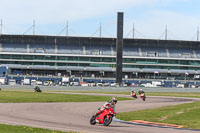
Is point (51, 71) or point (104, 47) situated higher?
point (104, 47)

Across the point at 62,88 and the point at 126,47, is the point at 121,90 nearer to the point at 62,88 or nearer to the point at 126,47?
the point at 62,88

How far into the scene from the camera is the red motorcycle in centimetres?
2127

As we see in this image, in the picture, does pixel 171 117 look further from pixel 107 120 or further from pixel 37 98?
pixel 37 98

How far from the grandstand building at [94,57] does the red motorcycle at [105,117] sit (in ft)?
346

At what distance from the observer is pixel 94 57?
13225 cm

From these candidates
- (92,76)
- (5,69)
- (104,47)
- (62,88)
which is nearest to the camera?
(62,88)

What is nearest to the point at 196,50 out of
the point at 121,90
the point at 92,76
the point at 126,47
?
the point at 126,47

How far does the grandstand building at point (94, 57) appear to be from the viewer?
431 feet

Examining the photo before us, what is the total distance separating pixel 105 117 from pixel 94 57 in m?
111

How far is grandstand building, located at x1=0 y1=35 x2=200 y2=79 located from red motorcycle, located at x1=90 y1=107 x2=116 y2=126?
346 ft

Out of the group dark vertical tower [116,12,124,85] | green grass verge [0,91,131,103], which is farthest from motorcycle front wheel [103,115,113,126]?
→ dark vertical tower [116,12,124,85]

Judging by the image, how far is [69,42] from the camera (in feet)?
449

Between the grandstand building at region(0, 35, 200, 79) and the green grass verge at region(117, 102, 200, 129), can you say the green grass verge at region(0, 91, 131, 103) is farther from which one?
the grandstand building at region(0, 35, 200, 79)

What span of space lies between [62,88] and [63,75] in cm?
4434
